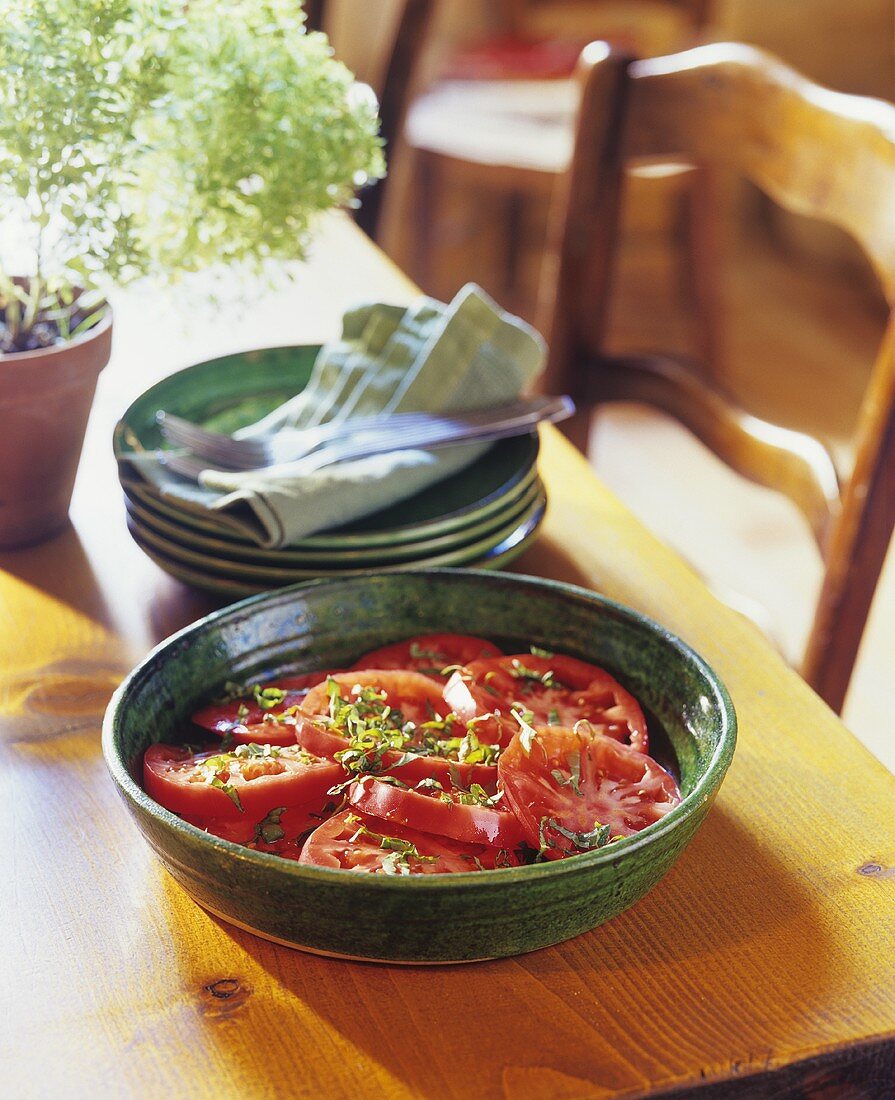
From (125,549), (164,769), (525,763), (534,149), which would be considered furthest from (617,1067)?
(534,149)

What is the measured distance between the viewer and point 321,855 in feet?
1.91

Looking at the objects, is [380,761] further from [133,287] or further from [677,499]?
[677,499]

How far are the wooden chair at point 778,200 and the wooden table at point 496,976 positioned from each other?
13.8 inches

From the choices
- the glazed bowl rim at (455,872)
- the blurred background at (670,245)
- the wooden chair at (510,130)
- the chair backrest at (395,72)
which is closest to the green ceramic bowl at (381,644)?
the glazed bowl rim at (455,872)

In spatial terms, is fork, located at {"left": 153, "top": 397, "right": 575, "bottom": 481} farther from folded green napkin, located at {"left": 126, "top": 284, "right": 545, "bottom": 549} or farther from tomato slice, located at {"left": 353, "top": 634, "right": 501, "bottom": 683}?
tomato slice, located at {"left": 353, "top": 634, "right": 501, "bottom": 683}

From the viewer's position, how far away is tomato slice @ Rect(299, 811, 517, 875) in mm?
578

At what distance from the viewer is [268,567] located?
0.88 metres

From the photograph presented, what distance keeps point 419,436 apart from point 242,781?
1.38ft

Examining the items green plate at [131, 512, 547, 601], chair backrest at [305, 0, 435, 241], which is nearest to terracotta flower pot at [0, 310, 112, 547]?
green plate at [131, 512, 547, 601]

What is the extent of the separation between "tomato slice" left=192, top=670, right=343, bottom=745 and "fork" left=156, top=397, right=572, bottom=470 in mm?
267

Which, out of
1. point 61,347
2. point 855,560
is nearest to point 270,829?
point 61,347

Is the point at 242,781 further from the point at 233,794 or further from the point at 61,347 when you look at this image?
the point at 61,347

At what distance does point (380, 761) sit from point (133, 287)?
0.47 m

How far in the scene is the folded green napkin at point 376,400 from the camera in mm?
875
